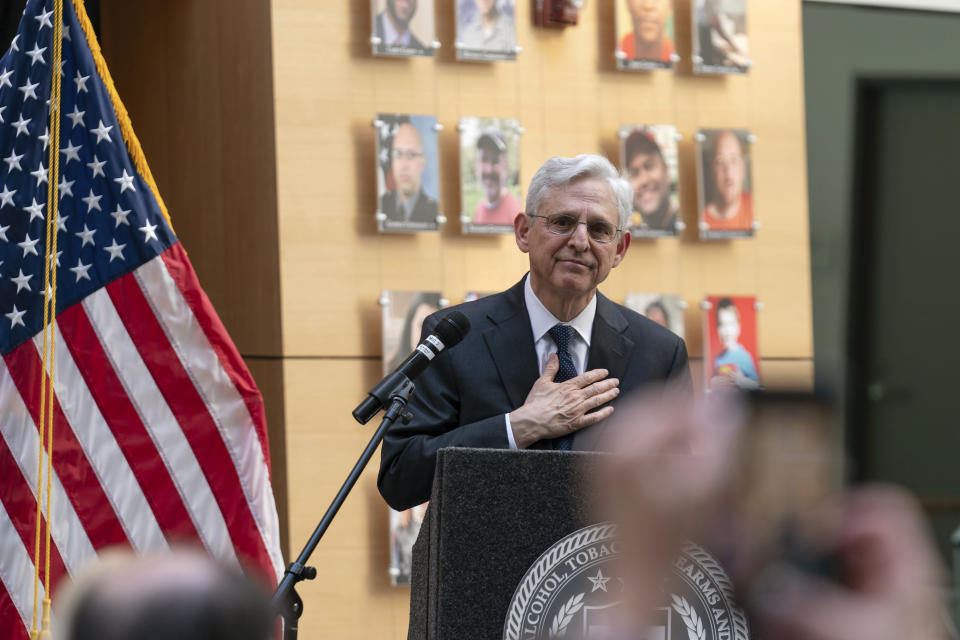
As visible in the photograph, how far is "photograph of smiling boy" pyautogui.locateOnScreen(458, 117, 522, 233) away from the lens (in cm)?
605

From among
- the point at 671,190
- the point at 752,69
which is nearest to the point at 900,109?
the point at 752,69

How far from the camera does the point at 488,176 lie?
6.08 meters

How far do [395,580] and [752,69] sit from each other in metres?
2.99

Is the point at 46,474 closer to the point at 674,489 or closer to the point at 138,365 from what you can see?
the point at 138,365

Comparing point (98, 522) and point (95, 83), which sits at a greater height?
point (95, 83)

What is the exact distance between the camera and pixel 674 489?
1189mm

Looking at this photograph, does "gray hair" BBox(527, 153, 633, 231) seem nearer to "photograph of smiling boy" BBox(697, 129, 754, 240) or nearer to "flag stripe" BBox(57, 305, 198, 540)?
"flag stripe" BBox(57, 305, 198, 540)

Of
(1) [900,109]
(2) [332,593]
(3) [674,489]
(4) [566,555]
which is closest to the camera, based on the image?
(3) [674,489]

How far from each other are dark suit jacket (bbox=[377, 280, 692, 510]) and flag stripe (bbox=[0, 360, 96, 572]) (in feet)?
5.20

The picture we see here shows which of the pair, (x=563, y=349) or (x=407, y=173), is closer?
(x=563, y=349)

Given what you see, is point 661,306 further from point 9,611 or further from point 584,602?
point 584,602

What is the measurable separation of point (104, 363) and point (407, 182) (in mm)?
1884

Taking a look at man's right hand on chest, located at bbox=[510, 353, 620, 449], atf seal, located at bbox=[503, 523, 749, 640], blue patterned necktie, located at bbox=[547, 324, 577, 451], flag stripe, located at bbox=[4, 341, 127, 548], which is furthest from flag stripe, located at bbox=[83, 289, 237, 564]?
atf seal, located at bbox=[503, 523, 749, 640]

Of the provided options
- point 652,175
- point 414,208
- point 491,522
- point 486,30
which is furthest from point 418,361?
point 652,175
